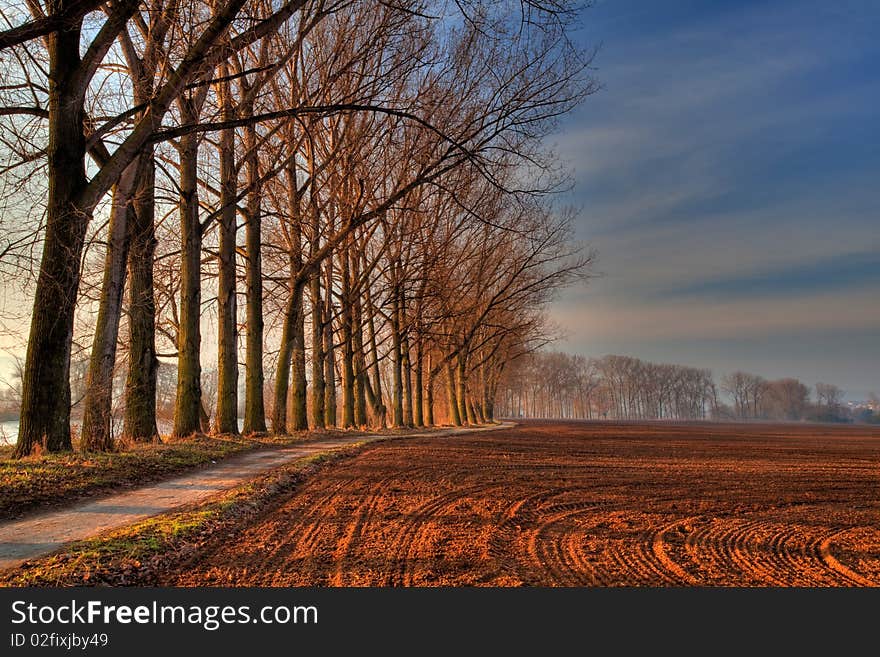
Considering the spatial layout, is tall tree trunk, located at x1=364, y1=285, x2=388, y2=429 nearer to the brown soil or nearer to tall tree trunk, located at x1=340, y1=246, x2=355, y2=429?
tall tree trunk, located at x1=340, y1=246, x2=355, y2=429

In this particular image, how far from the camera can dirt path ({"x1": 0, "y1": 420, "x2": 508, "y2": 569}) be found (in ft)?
19.1

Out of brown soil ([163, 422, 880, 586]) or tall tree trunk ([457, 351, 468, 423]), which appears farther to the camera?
tall tree trunk ([457, 351, 468, 423])

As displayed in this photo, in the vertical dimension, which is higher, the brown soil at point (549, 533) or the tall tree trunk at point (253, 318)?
the tall tree trunk at point (253, 318)

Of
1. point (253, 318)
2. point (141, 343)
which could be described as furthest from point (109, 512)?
point (253, 318)

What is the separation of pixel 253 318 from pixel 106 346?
25.2 ft

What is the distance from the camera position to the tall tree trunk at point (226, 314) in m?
17.9

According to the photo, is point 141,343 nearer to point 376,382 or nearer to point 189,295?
point 189,295

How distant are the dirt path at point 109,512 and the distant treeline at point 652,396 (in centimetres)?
10367

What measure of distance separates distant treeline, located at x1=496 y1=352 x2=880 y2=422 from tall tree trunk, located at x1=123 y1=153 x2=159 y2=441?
10062 cm

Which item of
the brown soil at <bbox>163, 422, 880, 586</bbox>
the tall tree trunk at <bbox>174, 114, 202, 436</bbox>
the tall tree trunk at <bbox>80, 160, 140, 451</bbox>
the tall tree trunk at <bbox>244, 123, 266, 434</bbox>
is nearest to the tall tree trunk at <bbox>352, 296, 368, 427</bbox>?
the tall tree trunk at <bbox>244, 123, 266, 434</bbox>

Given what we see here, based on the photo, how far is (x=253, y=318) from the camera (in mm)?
19703

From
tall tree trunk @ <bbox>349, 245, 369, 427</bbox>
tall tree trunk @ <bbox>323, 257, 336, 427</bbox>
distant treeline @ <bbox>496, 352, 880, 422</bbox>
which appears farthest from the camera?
distant treeline @ <bbox>496, 352, 880, 422</bbox>

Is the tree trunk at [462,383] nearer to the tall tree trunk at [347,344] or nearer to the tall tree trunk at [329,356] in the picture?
the tall tree trunk at [329,356]

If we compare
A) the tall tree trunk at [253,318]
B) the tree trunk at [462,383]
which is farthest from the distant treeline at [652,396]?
the tall tree trunk at [253,318]
